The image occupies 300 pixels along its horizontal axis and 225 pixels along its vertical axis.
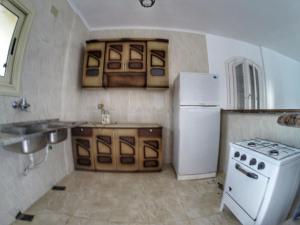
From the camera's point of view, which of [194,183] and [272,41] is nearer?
[194,183]

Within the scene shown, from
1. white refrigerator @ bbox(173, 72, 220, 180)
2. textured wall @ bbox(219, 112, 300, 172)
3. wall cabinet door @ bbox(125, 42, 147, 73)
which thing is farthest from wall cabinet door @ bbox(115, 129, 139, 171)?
textured wall @ bbox(219, 112, 300, 172)

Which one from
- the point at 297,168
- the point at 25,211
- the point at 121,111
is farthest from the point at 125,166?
the point at 297,168

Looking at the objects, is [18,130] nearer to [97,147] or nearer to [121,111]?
[97,147]

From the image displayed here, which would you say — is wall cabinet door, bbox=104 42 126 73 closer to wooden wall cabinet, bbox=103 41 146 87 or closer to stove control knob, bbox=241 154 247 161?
wooden wall cabinet, bbox=103 41 146 87

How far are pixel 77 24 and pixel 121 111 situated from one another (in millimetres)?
1772

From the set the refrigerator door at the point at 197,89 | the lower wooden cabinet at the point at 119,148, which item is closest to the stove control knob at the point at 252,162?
the refrigerator door at the point at 197,89

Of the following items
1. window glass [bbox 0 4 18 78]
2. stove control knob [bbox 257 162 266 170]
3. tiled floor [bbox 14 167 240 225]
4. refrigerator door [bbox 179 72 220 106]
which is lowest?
tiled floor [bbox 14 167 240 225]

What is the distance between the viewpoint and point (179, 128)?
2033mm

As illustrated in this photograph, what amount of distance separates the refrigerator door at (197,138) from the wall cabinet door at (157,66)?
0.71 metres

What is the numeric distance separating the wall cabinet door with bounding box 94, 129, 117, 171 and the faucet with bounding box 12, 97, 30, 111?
3.29 ft

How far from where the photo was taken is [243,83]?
108 inches

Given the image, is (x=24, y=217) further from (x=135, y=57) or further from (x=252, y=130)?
→ (x=252, y=130)

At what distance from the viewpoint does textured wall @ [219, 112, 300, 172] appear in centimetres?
128

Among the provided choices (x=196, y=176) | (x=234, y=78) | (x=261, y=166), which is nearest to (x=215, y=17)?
(x=234, y=78)
